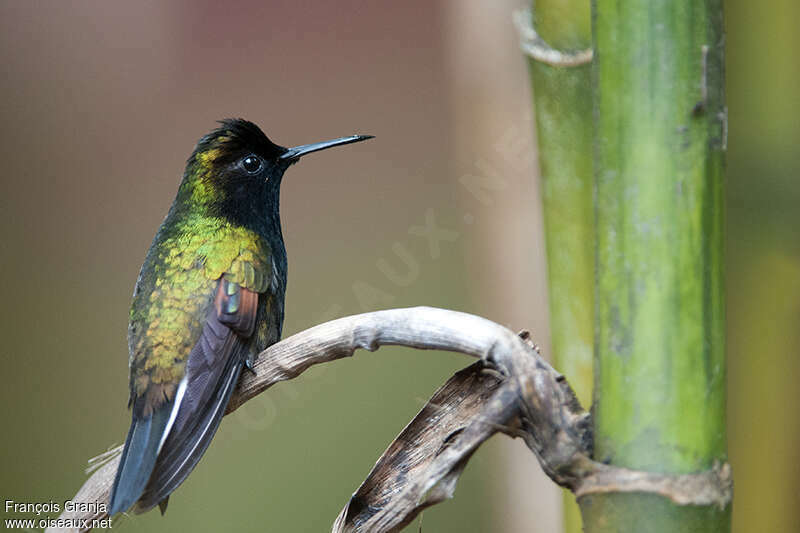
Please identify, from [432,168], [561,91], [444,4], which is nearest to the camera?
[561,91]

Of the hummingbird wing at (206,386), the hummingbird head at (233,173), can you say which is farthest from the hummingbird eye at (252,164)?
the hummingbird wing at (206,386)

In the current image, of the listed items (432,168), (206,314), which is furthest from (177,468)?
(432,168)

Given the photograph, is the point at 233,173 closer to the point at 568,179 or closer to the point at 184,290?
the point at 184,290

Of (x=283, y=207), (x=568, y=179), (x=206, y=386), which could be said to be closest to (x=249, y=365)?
(x=206, y=386)

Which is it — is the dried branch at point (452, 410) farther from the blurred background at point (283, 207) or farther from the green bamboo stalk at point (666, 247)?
the blurred background at point (283, 207)

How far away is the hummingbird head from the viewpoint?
69 centimetres

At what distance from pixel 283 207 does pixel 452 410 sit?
2.09 feet

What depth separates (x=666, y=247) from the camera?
0.32m

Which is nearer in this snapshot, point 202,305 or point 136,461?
point 136,461

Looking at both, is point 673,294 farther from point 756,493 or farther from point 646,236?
point 756,493

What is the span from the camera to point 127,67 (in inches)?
39.0

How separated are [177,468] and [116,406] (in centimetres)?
53

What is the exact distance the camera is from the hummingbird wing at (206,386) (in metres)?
0.50

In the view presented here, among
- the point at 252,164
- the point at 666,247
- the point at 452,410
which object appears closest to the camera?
the point at 666,247
